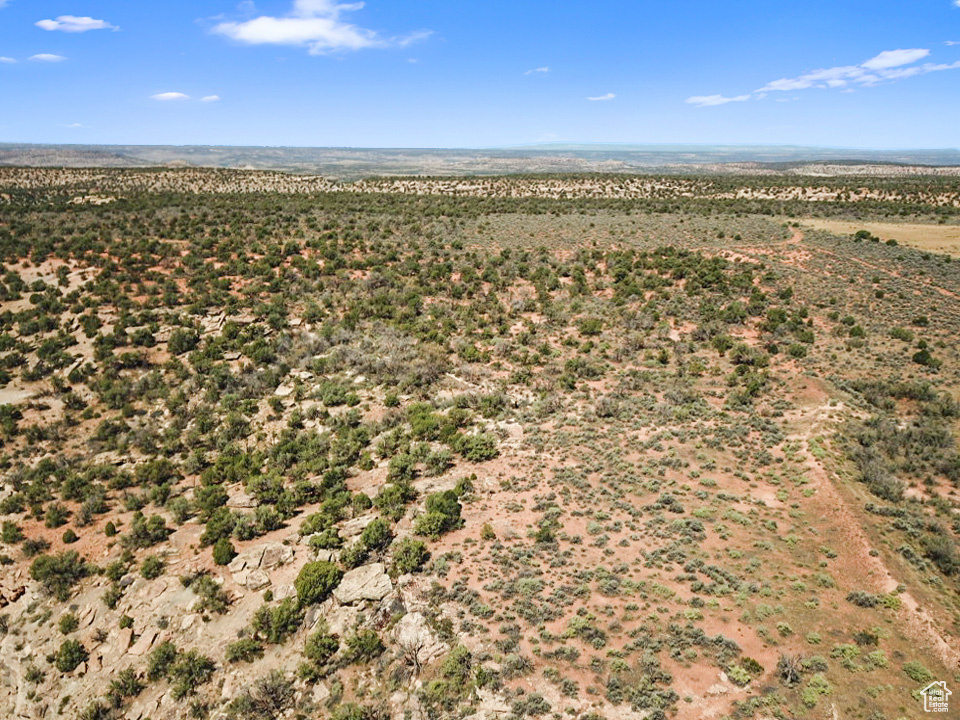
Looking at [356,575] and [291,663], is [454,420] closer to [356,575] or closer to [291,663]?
[356,575]

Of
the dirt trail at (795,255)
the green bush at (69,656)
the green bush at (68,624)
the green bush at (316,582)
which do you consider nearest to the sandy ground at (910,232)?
the dirt trail at (795,255)

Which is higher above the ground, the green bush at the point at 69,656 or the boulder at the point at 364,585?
the boulder at the point at 364,585

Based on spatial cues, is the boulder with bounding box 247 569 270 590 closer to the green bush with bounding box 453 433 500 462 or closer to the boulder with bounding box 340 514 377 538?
the boulder with bounding box 340 514 377 538

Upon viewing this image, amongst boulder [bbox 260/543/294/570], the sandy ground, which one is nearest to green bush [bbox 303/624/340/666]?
boulder [bbox 260/543/294/570]

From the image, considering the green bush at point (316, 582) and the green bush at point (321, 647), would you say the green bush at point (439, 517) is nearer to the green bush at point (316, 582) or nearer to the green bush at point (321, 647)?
the green bush at point (316, 582)

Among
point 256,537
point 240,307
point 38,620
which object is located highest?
point 240,307

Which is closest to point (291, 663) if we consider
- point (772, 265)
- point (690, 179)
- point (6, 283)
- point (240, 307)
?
point (240, 307)
